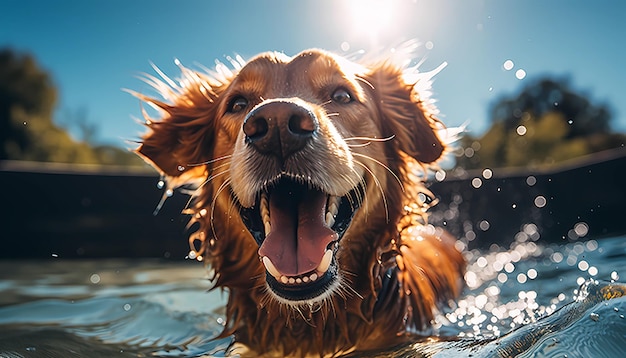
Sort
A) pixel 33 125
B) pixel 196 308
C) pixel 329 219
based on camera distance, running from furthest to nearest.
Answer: pixel 33 125 → pixel 196 308 → pixel 329 219

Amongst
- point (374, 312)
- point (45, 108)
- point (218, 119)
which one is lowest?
point (374, 312)

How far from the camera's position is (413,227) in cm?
342

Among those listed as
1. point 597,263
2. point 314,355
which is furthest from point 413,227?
point 597,263

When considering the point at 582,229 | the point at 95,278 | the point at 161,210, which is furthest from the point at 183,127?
the point at 582,229

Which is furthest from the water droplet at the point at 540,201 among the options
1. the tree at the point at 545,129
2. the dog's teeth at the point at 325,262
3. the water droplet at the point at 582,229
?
the tree at the point at 545,129

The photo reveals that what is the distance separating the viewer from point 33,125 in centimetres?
3023

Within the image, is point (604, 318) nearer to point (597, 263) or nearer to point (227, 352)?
point (227, 352)

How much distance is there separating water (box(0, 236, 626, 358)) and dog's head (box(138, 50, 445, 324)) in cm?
53

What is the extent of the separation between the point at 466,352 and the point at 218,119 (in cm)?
170

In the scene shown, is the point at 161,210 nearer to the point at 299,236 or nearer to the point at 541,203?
the point at 541,203

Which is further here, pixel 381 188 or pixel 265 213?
pixel 381 188

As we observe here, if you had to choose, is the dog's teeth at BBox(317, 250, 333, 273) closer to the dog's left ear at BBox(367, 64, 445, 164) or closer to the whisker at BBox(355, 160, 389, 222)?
the whisker at BBox(355, 160, 389, 222)

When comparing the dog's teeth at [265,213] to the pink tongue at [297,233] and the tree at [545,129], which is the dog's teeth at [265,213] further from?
the tree at [545,129]

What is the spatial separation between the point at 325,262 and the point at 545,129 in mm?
23041
